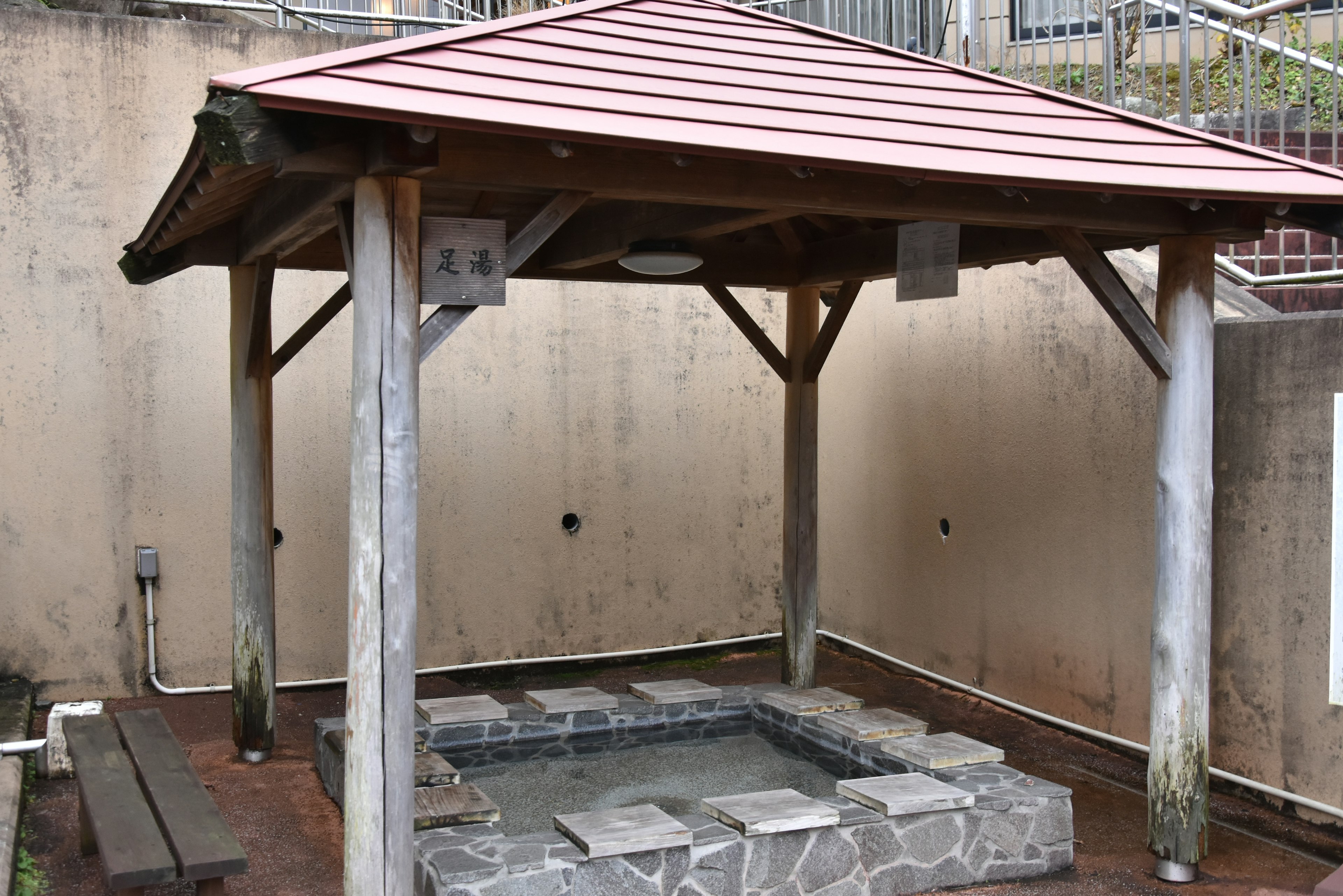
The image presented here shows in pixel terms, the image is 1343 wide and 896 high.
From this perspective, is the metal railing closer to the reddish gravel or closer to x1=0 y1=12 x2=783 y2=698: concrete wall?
x1=0 y1=12 x2=783 y2=698: concrete wall

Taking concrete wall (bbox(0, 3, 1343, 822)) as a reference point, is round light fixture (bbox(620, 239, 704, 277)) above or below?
above

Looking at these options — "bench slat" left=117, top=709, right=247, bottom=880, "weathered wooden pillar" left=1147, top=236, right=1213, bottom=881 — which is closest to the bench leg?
"bench slat" left=117, top=709, right=247, bottom=880

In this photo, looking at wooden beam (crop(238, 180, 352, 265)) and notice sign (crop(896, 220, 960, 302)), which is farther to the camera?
notice sign (crop(896, 220, 960, 302))

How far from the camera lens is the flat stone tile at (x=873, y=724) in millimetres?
6023

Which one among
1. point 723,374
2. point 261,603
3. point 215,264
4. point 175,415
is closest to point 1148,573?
point 723,374

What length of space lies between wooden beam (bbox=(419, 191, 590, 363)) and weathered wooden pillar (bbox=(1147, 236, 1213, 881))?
263 centimetres

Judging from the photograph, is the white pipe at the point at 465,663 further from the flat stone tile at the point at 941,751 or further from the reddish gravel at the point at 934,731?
the flat stone tile at the point at 941,751

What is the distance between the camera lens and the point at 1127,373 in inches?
250

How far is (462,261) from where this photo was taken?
13.3 ft

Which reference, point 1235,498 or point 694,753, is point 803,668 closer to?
point 694,753

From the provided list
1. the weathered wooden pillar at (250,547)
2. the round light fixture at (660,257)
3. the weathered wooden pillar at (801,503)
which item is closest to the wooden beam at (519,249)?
the round light fixture at (660,257)

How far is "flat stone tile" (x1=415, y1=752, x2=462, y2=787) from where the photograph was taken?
17.3 ft

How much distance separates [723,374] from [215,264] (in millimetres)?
4172

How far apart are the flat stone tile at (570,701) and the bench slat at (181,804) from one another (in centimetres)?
209
